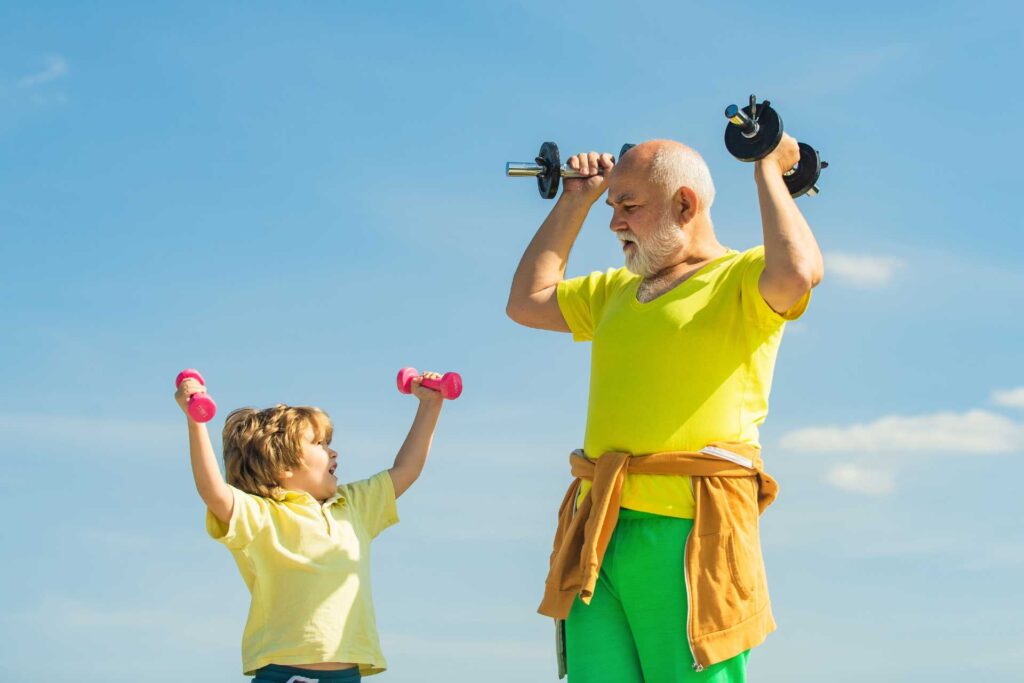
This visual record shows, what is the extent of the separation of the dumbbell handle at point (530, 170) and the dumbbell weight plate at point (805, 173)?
946 millimetres

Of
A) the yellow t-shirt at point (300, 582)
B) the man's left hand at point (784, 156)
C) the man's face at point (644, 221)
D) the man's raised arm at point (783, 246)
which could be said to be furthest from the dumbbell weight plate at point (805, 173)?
the yellow t-shirt at point (300, 582)

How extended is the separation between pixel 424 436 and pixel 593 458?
3.79ft

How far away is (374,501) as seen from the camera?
492 centimetres

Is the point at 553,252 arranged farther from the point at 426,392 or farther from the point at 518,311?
the point at 426,392

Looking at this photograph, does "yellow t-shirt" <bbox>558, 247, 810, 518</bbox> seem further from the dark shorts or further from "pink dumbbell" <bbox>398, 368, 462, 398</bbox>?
the dark shorts

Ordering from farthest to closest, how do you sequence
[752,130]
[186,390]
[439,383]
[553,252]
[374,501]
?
1. [439,383]
2. [374,501]
3. [553,252]
4. [186,390]
5. [752,130]

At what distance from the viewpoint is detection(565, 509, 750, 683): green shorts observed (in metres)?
3.75

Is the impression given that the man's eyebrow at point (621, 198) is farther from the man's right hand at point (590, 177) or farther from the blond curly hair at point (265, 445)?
the blond curly hair at point (265, 445)

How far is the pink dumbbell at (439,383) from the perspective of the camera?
16.4ft

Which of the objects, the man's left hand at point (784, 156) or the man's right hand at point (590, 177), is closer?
the man's left hand at point (784, 156)

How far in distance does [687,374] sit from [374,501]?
154 cm

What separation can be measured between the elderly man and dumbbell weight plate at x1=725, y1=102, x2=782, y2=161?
0.17ft

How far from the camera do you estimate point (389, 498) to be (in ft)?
16.3

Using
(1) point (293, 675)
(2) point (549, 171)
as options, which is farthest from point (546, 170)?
(1) point (293, 675)
